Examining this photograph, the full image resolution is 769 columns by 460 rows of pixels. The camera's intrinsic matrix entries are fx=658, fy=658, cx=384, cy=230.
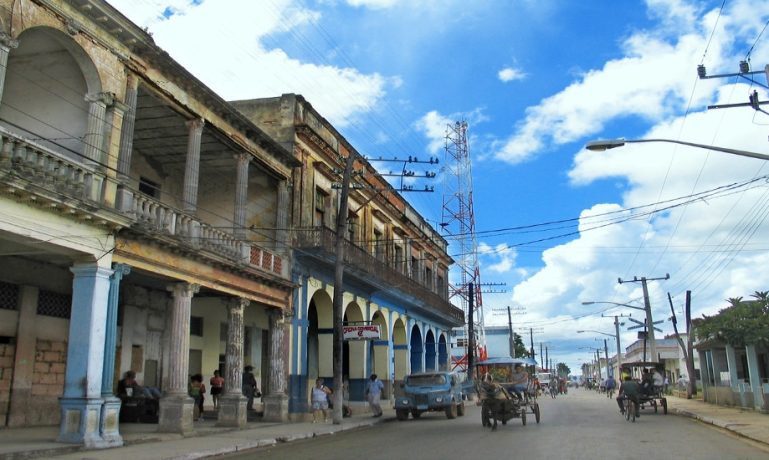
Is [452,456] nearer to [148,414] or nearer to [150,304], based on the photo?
[148,414]

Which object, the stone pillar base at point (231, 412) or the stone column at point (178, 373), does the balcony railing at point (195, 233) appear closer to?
the stone column at point (178, 373)

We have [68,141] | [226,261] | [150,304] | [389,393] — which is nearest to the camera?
[68,141]

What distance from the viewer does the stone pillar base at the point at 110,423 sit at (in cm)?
1281

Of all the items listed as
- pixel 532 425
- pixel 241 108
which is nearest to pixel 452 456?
pixel 532 425

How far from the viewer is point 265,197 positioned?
74.9 ft

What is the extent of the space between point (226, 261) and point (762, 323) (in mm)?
18107

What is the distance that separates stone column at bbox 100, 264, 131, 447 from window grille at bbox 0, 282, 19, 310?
10.4ft

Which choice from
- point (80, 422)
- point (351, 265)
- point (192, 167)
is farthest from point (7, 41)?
point (351, 265)

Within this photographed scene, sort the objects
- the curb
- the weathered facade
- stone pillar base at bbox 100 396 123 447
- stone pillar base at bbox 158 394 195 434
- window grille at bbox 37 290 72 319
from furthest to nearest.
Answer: the weathered facade < window grille at bbox 37 290 72 319 < stone pillar base at bbox 158 394 195 434 < the curb < stone pillar base at bbox 100 396 123 447

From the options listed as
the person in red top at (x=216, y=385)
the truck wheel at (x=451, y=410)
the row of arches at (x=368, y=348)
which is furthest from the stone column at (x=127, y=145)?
the truck wheel at (x=451, y=410)

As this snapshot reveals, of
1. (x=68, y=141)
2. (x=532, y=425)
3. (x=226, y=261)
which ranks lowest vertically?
(x=532, y=425)

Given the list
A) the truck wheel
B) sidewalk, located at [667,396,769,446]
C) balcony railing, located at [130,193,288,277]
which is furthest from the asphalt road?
balcony railing, located at [130,193,288,277]

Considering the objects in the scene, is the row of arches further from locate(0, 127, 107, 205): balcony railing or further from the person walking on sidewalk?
locate(0, 127, 107, 205): balcony railing

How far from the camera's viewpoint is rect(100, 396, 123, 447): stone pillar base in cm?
1281
